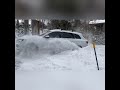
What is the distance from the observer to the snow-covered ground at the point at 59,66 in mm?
1931

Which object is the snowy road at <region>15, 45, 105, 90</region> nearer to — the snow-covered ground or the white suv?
the snow-covered ground

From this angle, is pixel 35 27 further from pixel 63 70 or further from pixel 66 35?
pixel 63 70

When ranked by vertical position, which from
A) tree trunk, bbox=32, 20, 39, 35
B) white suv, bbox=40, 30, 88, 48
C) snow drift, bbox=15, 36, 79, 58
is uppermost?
tree trunk, bbox=32, 20, 39, 35

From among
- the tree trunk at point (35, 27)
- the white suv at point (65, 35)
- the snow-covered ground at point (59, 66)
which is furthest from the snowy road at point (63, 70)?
the tree trunk at point (35, 27)

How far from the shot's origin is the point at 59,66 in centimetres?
215

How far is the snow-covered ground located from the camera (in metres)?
1.93

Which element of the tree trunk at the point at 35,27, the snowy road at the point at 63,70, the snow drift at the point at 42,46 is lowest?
the snowy road at the point at 63,70

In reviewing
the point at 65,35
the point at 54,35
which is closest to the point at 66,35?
the point at 65,35

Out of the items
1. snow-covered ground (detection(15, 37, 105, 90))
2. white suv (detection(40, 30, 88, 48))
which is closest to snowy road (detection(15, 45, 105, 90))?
snow-covered ground (detection(15, 37, 105, 90))

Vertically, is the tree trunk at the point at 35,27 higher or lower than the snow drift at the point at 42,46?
higher

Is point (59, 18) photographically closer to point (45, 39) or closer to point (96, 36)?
point (45, 39)

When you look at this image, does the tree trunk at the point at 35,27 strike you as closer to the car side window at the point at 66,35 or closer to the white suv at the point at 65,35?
the white suv at the point at 65,35

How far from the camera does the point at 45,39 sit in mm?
1930
